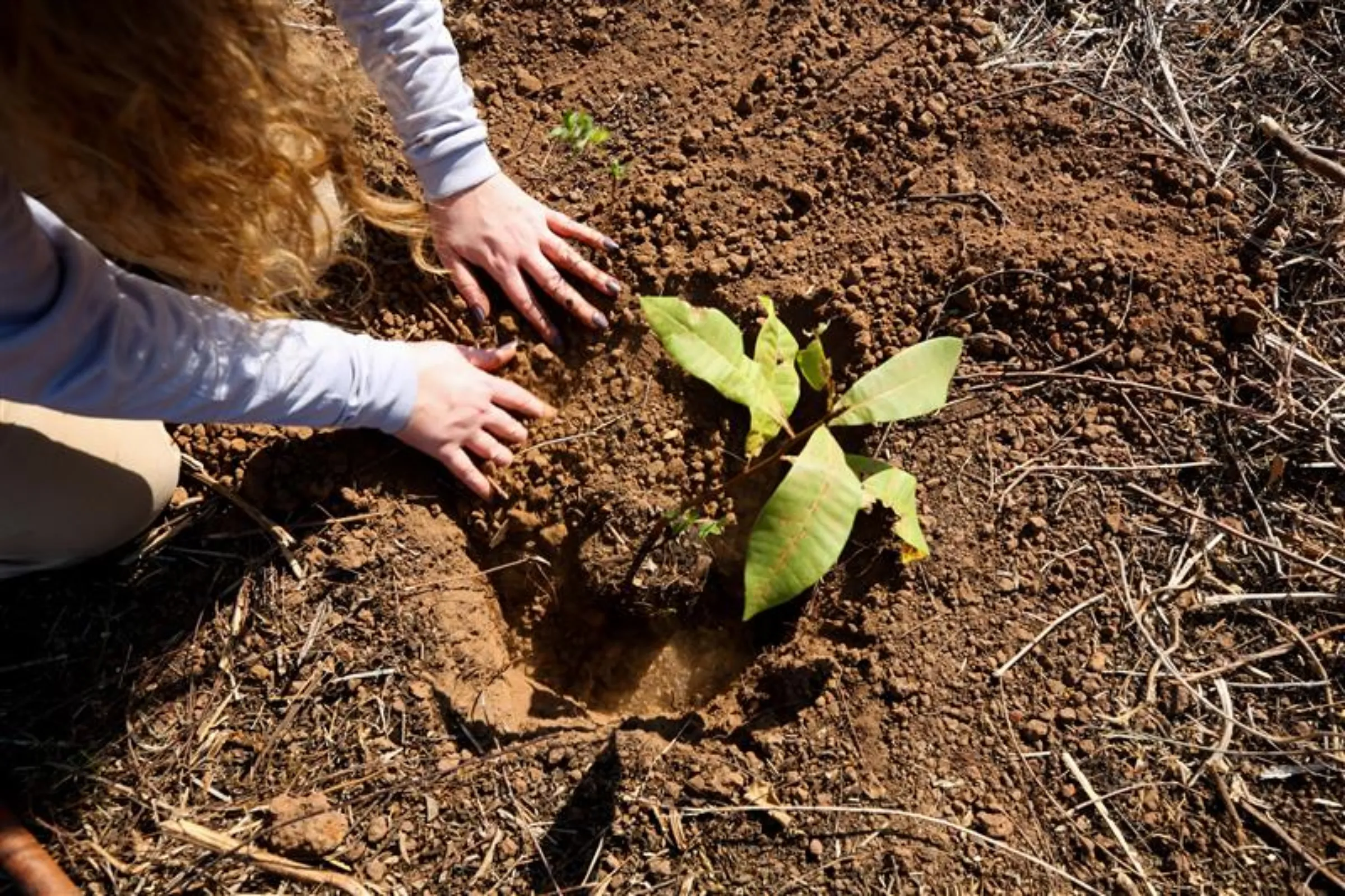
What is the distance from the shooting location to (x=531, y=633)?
1.91 metres

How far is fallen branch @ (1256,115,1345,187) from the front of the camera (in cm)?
172

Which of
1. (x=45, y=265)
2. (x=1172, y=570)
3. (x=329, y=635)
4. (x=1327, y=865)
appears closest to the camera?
(x=45, y=265)

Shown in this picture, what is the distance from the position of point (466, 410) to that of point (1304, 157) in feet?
4.99

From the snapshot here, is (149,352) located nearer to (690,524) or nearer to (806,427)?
(690,524)

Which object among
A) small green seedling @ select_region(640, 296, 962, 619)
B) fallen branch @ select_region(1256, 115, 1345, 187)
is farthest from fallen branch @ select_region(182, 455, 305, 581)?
fallen branch @ select_region(1256, 115, 1345, 187)

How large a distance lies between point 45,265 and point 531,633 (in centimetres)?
102

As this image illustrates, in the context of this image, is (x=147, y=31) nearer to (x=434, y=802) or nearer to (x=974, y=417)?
(x=434, y=802)

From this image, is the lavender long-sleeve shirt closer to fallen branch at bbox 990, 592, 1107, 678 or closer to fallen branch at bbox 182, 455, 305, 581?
fallen branch at bbox 182, 455, 305, 581

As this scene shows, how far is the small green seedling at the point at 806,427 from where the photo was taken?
1.43m

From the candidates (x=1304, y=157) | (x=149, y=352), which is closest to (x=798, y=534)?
(x=149, y=352)

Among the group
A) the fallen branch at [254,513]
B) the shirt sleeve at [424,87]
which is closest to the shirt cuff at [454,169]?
the shirt sleeve at [424,87]

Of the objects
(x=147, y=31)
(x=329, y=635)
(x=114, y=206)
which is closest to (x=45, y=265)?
(x=114, y=206)

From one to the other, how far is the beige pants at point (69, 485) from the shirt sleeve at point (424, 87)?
2.30 feet

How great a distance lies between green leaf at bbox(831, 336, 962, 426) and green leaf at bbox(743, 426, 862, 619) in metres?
0.15
